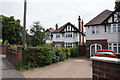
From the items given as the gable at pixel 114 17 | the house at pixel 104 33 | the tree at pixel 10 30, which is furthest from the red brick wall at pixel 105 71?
the tree at pixel 10 30

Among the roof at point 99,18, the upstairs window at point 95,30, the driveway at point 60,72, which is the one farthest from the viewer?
the roof at point 99,18

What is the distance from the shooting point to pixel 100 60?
260 centimetres

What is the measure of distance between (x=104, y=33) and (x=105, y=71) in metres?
14.2

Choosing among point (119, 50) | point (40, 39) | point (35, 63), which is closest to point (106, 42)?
point (119, 50)

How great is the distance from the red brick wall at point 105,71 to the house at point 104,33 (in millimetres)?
13224

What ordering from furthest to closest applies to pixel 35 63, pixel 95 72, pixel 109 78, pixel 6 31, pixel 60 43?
pixel 60 43 → pixel 6 31 → pixel 35 63 → pixel 95 72 → pixel 109 78

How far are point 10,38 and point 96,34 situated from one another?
20.2 m

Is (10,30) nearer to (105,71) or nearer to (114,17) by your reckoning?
(114,17)

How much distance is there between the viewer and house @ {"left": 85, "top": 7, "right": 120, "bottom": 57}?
13961 millimetres

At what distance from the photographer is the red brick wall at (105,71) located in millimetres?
2223

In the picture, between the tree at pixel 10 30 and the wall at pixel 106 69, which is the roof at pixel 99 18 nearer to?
the wall at pixel 106 69

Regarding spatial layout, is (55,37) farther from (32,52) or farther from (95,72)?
(95,72)

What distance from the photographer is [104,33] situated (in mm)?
15219

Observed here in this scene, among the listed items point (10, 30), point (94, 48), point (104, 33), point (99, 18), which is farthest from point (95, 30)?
point (10, 30)
